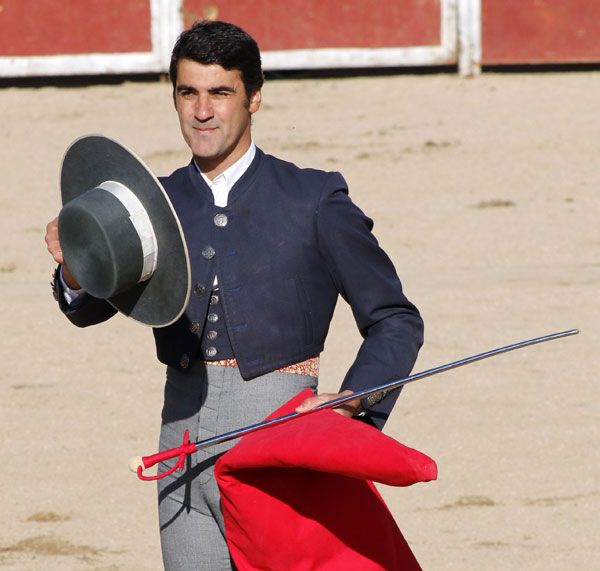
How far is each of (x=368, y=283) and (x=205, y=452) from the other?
1.24 feet

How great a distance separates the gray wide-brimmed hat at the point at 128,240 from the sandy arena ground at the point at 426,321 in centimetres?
219

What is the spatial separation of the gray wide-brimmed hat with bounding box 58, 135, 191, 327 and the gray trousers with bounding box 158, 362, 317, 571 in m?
0.17

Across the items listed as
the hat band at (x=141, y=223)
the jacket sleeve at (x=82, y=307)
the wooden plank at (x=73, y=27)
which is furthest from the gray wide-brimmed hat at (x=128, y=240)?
the wooden plank at (x=73, y=27)

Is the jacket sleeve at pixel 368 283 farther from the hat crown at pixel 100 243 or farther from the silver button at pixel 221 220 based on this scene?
the hat crown at pixel 100 243

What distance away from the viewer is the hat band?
2383 mm

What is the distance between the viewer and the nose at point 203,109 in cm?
242

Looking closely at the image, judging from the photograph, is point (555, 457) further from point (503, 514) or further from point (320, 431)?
point (320, 431)

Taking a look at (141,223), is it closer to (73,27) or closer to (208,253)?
(208,253)

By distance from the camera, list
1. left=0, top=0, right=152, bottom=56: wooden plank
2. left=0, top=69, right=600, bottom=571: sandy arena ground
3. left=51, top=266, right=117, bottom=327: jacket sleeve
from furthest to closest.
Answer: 1. left=0, top=0, right=152, bottom=56: wooden plank
2. left=0, top=69, right=600, bottom=571: sandy arena ground
3. left=51, top=266, right=117, bottom=327: jacket sleeve

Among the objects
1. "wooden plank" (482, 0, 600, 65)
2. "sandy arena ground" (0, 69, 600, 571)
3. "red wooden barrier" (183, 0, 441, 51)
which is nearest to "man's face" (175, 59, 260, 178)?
"sandy arena ground" (0, 69, 600, 571)

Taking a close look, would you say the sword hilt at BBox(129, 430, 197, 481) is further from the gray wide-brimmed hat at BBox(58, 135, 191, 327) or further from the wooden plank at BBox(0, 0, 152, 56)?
the wooden plank at BBox(0, 0, 152, 56)

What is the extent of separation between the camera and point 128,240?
7.78ft

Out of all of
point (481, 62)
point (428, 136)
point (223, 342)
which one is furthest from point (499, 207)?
point (223, 342)

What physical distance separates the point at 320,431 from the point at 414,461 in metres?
0.15
